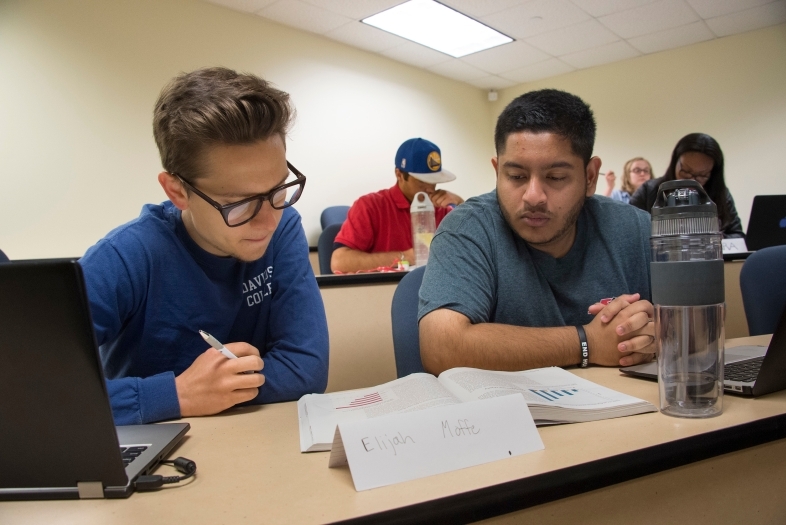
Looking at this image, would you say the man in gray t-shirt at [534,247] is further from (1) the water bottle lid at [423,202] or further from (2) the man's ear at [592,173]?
(1) the water bottle lid at [423,202]

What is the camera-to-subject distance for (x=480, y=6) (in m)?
4.37

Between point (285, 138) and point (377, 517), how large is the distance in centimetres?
76

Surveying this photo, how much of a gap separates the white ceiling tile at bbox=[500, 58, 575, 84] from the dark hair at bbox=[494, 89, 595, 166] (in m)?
4.95

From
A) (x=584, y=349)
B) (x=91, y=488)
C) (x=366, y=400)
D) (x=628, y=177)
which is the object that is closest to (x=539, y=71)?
(x=628, y=177)

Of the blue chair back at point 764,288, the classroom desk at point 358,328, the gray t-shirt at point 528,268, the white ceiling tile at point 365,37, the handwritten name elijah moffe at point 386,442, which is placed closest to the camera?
the handwritten name elijah moffe at point 386,442

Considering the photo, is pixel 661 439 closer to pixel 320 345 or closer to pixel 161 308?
pixel 320 345

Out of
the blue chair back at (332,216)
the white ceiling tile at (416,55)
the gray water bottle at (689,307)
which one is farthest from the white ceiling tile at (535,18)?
the gray water bottle at (689,307)

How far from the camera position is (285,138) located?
3.59 ft

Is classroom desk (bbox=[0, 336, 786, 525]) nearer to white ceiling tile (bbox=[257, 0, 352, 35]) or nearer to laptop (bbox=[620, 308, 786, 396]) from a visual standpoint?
laptop (bbox=[620, 308, 786, 396])

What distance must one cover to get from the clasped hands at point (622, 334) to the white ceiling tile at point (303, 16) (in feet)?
12.2

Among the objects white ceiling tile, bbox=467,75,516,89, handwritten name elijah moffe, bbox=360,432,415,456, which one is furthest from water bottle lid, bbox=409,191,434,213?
white ceiling tile, bbox=467,75,516,89

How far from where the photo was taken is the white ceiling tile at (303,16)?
4172mm

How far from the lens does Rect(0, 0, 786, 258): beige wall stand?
10.6 feet

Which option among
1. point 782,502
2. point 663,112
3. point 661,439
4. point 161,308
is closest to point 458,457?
point 661,439
